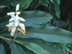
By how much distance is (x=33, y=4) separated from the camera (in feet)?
3.47

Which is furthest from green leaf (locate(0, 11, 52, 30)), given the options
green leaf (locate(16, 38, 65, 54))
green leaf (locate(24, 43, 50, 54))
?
green leaf (locate(24, 43, 50, 54))

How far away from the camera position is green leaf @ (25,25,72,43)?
0.72 meters

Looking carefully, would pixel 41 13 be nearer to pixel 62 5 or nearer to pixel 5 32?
pixel 5 32

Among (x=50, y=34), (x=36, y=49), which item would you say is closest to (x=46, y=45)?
(x=50, y=34)

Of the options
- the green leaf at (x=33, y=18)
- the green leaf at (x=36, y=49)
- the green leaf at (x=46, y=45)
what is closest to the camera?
the green leaf at (x=36, y=49)

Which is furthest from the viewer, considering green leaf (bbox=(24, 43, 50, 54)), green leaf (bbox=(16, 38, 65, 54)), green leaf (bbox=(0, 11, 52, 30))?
green leaf (bbox=(0, 11, 52, 30))

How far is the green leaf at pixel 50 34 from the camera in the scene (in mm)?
716

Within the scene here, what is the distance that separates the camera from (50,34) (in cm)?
74

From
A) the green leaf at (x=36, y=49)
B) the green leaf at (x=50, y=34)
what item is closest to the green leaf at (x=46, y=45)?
the green leaf at (x=50, y=34)

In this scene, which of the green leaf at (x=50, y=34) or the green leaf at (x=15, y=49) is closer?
the green leaf at (x=15, y=49)

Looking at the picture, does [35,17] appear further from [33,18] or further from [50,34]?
[50,34]

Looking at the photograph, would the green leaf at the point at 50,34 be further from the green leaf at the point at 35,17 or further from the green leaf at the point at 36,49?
the green leaf at the point at 36,49

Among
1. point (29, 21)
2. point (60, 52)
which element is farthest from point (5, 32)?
point (60, 52)

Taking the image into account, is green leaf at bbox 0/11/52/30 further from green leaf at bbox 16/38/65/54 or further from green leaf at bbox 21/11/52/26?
green leaf at bbox 16/38/65/54
